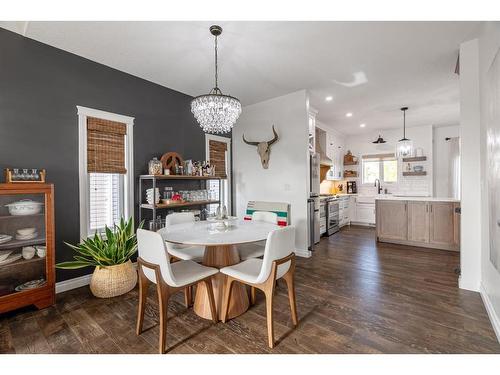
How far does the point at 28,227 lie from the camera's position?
7.54ft

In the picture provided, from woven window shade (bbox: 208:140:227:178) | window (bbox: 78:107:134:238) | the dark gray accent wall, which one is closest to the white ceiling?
the dark gray accent wall

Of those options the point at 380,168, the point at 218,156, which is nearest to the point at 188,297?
the point at 218,156

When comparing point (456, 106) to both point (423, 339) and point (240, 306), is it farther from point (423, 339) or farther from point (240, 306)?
point (240, 306)

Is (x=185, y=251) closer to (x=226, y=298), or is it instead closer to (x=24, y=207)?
(x=226, y=298)

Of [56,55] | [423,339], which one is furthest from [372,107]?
[56,55]

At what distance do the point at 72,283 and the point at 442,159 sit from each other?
8.08 m

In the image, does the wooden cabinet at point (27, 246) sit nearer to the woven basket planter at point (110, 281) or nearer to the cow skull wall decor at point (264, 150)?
the woven basket planter at point (110, 281)

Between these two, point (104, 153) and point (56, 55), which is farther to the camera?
point (104, 153)

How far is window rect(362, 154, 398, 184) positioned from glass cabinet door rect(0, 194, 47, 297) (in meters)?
7.16

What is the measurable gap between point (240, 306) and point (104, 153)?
246 cm

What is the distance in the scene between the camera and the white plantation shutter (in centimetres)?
298

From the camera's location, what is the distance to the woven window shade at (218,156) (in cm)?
445

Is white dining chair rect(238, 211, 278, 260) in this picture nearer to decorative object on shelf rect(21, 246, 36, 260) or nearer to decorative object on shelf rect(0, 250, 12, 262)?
decorative object on shelf rect(21, 246, 36, 260)

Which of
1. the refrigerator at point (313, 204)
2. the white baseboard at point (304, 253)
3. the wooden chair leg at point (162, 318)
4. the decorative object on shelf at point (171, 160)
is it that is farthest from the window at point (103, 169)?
the refrigerator at point (313, 204)
